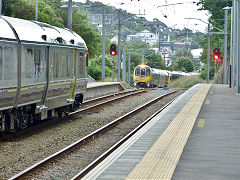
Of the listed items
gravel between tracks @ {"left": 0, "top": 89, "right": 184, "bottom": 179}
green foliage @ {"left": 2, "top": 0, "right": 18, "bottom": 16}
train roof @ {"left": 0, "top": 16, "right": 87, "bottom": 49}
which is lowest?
gravel between tracks @ {"left": 0, "top": 89, "right": 184, "bottom": 179}

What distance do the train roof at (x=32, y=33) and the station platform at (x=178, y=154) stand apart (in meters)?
4.11

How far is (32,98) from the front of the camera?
50.9 feet

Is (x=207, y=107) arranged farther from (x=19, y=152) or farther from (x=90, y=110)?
(x=19, y=152)

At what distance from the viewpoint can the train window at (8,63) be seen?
13258 millimetres

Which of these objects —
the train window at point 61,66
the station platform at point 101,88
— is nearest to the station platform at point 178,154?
the train window at point 61,66

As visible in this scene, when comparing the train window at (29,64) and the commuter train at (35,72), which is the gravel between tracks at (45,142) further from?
the train window at (29,64)

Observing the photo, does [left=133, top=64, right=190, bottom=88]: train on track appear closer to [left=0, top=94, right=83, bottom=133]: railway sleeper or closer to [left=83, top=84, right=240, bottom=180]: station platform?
[left=0, top=94, right=83, bottom=133]: railway sleeper

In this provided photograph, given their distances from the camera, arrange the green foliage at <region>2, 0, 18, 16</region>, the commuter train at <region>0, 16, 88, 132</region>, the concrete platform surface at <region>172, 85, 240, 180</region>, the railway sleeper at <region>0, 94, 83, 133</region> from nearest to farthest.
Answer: the concrete platform surface at <region>172, 85, 240, 180</region>
the commuter train at <region>0, 16, 88, 132</region>
the railway sleeper at <region>0, 94, 83, 133</region>
the green foliage at <region>2, 0, 18, 16</region>

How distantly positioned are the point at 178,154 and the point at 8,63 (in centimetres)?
564

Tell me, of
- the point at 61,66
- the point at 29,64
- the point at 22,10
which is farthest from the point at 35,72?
the point at 22,10

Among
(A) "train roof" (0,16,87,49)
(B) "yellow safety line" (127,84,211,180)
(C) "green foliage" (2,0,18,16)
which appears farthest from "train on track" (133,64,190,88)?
(B) "yellow safety line" (127,84,211,180)

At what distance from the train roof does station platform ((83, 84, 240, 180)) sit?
13.5ft

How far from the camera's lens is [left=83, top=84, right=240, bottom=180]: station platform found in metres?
8.11

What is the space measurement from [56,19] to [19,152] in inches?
2246
